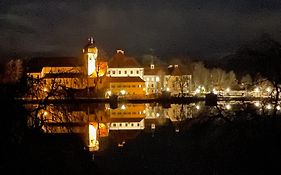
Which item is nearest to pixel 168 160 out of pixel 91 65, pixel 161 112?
pixel 161 112

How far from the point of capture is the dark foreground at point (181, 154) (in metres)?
6.50

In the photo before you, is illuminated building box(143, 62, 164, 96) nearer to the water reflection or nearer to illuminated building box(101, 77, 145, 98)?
illuminated building box(101, 77, 145, 98)

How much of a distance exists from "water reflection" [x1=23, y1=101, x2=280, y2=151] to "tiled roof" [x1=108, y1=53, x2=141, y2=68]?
21435 mm

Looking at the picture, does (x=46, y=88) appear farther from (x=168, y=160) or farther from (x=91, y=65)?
(x=91, y=65)

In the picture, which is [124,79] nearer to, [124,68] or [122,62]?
[124,68]

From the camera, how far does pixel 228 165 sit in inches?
391

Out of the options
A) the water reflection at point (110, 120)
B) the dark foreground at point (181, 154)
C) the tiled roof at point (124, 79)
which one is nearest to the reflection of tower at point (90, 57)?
the tiled roof at point (124, 79)

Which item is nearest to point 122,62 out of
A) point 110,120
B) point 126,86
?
point 126,86

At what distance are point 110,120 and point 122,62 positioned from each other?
2973 centimetres

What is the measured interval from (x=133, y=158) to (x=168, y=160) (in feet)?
4.05

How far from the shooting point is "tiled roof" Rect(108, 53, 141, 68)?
55.4 m

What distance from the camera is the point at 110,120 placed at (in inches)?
1054

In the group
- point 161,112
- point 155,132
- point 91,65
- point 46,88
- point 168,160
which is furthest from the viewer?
point 91,65

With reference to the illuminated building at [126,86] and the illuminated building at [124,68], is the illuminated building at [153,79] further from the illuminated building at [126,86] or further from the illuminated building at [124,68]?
the illuminated building at [126,86]
